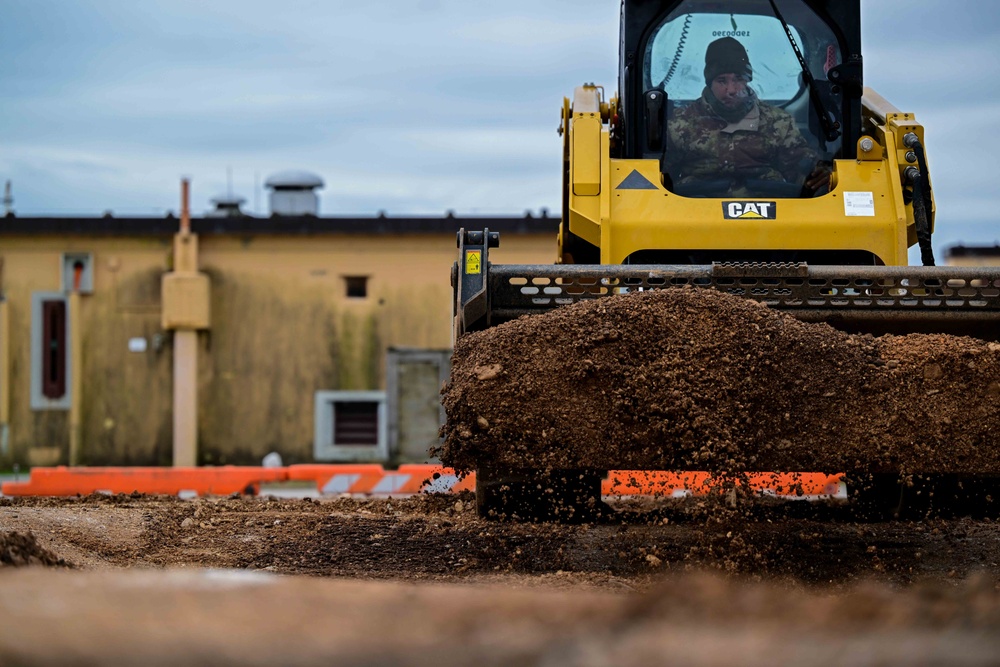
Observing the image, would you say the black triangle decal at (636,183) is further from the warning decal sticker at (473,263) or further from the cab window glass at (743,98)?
the warning decal sticker at (473,263)

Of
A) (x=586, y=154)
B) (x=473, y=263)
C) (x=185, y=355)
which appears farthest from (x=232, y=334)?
(x=473, y=263)

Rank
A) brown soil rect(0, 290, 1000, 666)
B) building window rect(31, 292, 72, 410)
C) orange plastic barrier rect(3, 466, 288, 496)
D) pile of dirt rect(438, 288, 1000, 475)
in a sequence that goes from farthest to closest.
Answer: building window rect(31, 292, 72, 410), orange plastic barrier rect(3, 466, 288, 496), pile of dirt rect(438, 288, 1000, 475), brown soil rect(0, 290, 1000, 666)

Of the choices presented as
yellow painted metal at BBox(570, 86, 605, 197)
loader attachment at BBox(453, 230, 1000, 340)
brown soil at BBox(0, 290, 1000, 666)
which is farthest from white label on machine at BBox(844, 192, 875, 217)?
brown soil at BBox(0, 290, 1000, 666)

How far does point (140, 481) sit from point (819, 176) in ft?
22.1

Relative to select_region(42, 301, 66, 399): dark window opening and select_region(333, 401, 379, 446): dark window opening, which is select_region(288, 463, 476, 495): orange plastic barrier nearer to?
select_region(333, 401, 379, 446): dark window opening

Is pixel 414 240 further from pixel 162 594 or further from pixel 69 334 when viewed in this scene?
pixel 162 594

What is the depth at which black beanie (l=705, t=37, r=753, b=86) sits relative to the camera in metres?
7.35

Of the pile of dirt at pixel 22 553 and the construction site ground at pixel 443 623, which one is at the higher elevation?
the construction site ground at pixel 443 623

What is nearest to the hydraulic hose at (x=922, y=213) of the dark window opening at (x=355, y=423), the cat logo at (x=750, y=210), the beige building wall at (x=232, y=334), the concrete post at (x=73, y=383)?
the cat logo at (x=750, y=210)

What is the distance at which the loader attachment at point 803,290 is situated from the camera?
5840mm

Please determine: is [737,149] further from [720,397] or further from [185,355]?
[185,355]

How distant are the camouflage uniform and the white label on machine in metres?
0.49

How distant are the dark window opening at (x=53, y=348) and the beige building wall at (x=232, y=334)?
25 centimetres

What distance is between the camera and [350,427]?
64.0 ft
